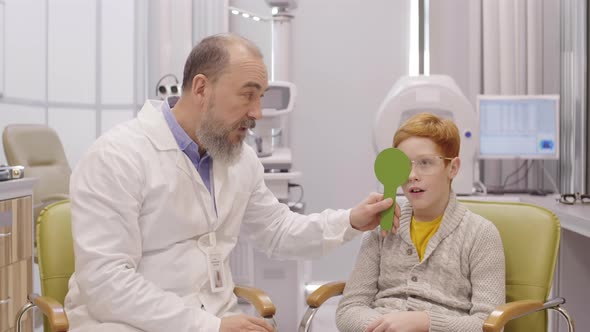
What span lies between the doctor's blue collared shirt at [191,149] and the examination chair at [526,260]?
1.38 feet

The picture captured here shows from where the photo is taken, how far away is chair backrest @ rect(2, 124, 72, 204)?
3.65 meters

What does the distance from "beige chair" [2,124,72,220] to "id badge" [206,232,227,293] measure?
1984mm

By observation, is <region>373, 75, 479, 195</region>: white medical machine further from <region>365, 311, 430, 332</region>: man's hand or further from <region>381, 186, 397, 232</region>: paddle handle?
<region>365, 311, 430, 332</region>: man's hand

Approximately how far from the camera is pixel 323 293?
1913mm

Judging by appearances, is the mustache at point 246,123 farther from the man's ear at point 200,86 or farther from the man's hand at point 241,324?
the man's hand at point 241,324

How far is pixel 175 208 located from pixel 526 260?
37.4 inches

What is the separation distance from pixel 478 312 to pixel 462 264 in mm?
131

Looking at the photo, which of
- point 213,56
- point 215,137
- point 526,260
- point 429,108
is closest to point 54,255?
point 215,137

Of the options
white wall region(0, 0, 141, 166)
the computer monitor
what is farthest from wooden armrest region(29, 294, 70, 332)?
white wall region(0, 0, 141, 166)

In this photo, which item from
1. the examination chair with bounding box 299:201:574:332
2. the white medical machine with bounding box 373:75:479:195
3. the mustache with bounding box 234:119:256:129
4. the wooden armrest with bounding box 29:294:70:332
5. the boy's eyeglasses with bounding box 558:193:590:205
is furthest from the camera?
the white medical machine with bounding box 373:75:479:195

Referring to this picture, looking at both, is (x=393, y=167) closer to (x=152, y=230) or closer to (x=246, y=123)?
(x=246, y=123)

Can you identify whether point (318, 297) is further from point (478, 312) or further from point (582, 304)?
point (582, 304)

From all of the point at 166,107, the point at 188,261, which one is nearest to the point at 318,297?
the point at 188,261

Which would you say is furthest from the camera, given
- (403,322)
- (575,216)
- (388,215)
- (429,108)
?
(429,108)
